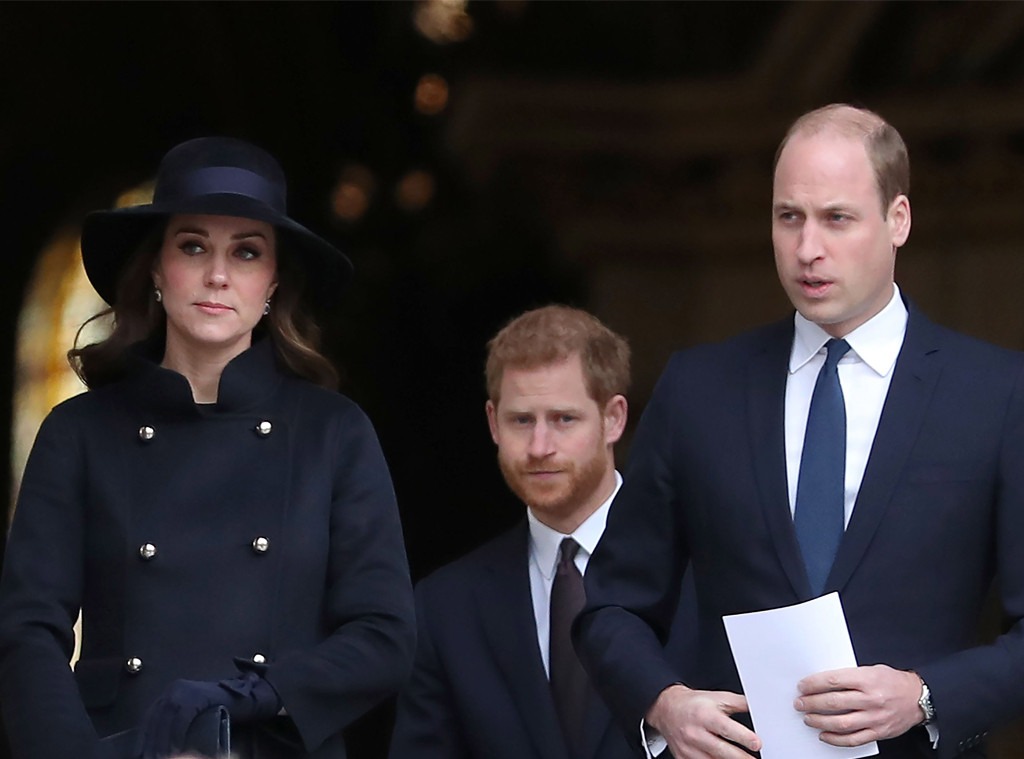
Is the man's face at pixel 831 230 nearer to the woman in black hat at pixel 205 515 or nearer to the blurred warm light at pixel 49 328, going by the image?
the woman in black hat at pixel 205 515

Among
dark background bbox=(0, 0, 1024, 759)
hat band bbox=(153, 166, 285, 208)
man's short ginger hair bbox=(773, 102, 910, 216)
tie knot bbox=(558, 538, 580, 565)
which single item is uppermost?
dark background bbox=(0, 0, 1024, 759)

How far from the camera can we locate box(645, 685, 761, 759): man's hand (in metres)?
3.53

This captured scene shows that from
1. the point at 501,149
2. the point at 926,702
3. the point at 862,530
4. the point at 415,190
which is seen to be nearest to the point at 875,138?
the point at 862,530

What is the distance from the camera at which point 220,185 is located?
4074 mm

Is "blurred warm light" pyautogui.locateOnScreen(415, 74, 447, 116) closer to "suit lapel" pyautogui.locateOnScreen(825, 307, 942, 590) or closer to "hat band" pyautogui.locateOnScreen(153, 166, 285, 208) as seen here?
"hat band" pyautogui.locateOnScreen(153, 166, 285, 208)

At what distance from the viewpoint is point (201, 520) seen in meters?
3.97

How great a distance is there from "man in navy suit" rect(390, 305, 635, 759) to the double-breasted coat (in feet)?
2.12

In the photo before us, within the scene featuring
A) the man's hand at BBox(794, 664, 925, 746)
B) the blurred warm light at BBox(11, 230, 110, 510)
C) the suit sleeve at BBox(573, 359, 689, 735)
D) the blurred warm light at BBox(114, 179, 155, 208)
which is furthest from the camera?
the blurred warm light at BBox(114, 179, 155, 208)

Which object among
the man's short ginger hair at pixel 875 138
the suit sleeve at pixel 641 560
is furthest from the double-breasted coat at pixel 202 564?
the man's short ginger hair at pixel 875 138

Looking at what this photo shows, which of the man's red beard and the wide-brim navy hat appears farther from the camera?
the man's red beard

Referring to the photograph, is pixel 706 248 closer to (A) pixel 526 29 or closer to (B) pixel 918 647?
(A) pixel 526 29

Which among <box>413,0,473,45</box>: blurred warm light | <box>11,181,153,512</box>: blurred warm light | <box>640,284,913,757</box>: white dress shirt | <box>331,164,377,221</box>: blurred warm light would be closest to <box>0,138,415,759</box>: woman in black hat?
<box>640,284,913,757</box>: white dress shirt

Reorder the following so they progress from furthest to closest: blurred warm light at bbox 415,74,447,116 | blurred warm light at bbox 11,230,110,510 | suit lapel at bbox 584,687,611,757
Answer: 1. blurred warm light at bbox 11,230,110,510
2. blurred warm light at bbox 415,74,447,116
3. suit lapel at bbox 584,687,611,757

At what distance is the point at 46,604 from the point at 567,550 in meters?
1.30
